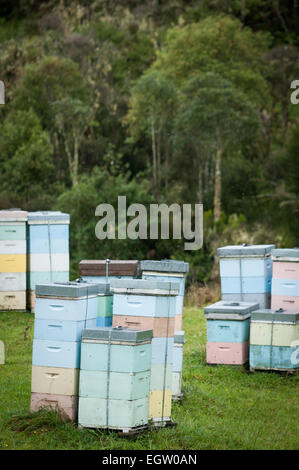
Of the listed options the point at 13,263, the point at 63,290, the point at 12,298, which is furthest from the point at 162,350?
the point at 12,298

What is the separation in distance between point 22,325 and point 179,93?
67.9ft

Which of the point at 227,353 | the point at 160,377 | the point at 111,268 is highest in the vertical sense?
the point at 111,268

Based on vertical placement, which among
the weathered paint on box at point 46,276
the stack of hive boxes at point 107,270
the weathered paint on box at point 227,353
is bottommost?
the weathered paint on box at point 227,353

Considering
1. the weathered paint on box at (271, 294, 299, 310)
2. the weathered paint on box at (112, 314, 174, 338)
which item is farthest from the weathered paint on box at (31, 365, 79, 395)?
the weathered paint on box at (271, 294, 299, 310)

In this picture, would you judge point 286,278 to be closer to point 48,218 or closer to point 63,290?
point 63,290

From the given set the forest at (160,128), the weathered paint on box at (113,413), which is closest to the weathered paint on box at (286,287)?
the weathered paint on box at (113,413)

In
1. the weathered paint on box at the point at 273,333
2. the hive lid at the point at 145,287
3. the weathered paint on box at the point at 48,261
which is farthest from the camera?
the weathered paint on box at the point at 48,261

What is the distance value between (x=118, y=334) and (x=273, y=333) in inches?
134

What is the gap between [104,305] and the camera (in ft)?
24.0

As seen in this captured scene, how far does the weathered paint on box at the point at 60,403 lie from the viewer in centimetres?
654

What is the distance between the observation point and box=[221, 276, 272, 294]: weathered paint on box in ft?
33.6

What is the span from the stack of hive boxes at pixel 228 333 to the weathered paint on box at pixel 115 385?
122 inches

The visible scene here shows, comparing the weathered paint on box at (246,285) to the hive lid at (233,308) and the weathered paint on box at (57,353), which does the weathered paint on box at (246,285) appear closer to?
the hive lid at (233,308)

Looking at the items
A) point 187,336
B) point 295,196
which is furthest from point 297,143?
point 187,336
